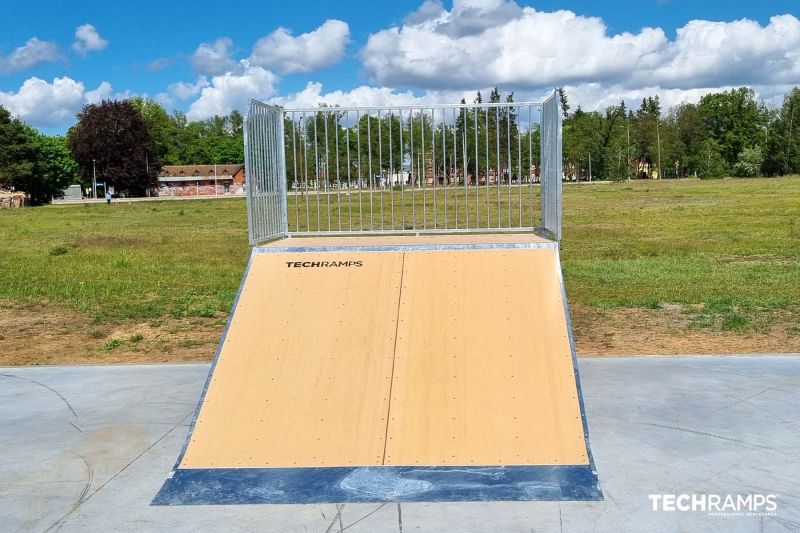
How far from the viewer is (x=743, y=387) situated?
7.17m

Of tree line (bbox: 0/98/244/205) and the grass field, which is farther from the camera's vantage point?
tree line (bbox: 0/98/244/205)

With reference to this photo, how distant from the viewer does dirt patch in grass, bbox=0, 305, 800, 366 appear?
9.42m

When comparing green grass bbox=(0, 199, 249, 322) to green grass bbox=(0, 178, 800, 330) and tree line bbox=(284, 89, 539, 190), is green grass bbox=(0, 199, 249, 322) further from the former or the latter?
tree line bbox=(284, 89, 539, 190)

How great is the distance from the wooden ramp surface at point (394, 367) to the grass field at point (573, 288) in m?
3.52

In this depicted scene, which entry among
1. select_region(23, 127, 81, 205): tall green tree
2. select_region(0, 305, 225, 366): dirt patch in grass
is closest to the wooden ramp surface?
select_region(0, 305, 225, 366): dirt patch in grass

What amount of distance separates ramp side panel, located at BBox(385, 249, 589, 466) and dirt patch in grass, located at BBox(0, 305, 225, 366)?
4086 millimetres

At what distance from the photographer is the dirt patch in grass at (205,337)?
30.9 ft

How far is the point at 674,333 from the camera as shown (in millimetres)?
10094

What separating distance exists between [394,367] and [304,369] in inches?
27.3

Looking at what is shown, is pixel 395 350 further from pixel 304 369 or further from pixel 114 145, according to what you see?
pixel 114 145

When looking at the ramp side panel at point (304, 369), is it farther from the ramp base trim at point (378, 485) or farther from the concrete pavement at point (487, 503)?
the concrete pavement at point (487, 503)

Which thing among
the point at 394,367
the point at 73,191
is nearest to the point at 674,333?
the point at 394,367

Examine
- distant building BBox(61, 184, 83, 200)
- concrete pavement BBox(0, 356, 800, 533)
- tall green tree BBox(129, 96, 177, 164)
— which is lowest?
concrete pavement BBox(0, 356, 800, 533)

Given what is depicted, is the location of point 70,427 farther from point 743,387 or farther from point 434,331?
point 743,387
